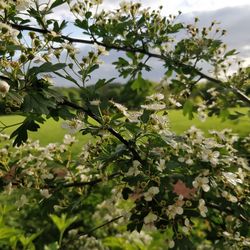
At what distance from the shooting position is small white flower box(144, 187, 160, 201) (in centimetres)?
223

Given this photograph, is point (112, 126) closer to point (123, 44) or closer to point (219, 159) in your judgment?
point (219, 159)

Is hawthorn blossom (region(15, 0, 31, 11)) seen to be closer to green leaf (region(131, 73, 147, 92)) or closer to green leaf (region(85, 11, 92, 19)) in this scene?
green leaf (region(85, 11, 92, 19))

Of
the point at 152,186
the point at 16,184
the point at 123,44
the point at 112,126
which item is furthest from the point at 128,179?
the point at 123,44

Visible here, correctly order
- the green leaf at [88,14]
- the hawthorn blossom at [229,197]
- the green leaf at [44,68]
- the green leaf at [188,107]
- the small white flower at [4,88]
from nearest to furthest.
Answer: the small white flower at [4,88]
the green leaf at [44,68]
the hawthorn blossom at [229,197]
the green leaf at [88,14]
the green leaf at [188,107]

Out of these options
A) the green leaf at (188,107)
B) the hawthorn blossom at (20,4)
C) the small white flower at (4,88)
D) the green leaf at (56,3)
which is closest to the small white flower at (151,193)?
the small white flower at (4,88)

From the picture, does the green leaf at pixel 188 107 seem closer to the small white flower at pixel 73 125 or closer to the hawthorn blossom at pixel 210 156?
the hawthorn blossom at pixel 210 156

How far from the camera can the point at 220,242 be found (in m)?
2.94

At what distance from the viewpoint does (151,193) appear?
7.40ft

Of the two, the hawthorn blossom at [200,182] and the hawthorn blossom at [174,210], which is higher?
the hawthorn blossom at [200,182]

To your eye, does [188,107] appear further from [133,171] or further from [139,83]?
[133,171]

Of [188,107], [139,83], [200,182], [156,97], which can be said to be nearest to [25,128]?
[156,97]

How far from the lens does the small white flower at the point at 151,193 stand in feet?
7.32

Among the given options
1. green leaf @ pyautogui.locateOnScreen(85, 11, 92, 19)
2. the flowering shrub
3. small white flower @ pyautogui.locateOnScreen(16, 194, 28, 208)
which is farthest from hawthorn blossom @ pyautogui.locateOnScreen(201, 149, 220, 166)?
green leaf @ pyautogui.locateOnScreen(85, 11, 92, 19)

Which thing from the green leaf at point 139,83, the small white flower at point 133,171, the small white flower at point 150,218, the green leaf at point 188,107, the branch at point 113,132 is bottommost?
the green leaf at point 188,107
